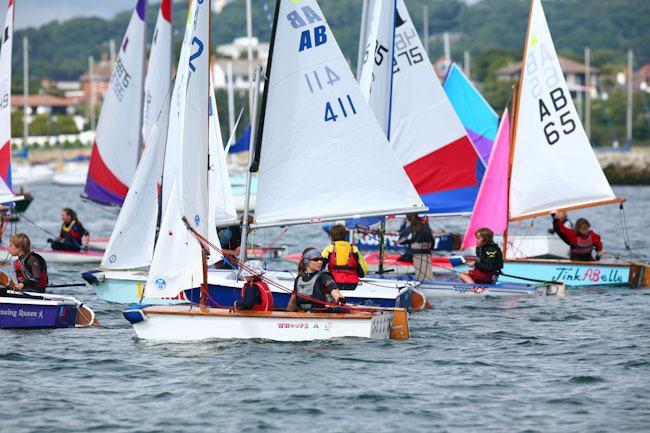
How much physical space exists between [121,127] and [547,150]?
8.67 meters

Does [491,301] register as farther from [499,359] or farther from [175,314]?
[175,314]

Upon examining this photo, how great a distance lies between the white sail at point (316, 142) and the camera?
56.2 feet

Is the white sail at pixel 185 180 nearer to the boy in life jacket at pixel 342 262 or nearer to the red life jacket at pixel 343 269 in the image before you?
the boy in life jacket at pixel 342 262

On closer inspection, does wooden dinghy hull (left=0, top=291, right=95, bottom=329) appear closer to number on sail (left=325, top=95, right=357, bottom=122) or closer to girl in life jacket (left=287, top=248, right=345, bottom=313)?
girl in life jacket (left=287, top=248, right=345, bottom=313)

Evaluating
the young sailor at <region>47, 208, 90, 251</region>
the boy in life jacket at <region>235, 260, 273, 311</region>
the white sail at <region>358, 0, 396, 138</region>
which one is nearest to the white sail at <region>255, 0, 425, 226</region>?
the boy in life jacket at <region>235, 260, 273, 311</region>

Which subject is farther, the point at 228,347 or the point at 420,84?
the point at 420,84

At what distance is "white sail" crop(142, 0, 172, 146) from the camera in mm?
24766

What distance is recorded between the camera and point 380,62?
74.2 ft

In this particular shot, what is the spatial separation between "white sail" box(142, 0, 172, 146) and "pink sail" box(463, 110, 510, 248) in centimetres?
617

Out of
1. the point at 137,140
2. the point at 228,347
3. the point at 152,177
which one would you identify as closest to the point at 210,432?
the point at 228,347

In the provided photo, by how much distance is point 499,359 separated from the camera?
1530 cm

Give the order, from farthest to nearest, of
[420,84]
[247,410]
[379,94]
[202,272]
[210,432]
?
[420,84]
[379,94]
[202,272]
[247,410]
[210,432]

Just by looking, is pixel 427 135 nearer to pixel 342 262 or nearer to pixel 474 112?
pixel 342 262

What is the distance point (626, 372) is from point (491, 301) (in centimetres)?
591
